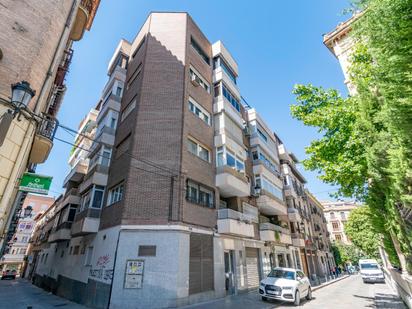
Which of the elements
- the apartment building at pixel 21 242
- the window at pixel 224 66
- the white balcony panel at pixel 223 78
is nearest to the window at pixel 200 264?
the white balcony panel at pixel 223 78

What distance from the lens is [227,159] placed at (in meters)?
16.2

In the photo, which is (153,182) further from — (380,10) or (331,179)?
(380,10)

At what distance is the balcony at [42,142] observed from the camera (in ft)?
29.8

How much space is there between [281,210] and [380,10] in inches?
791

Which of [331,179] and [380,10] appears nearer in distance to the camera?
[380,10]

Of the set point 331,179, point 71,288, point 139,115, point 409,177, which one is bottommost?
point 71,288

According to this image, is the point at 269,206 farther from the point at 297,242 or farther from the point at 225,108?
the point at 225,108

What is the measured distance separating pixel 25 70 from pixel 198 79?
11.8 meters

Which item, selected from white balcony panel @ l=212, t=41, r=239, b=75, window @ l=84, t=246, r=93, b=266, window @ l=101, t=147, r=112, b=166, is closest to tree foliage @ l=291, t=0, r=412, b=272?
white balcony panel @ l=212, t=41, r=239, b=75

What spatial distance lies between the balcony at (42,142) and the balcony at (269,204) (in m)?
16.1

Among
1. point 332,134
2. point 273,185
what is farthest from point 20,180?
point 273,185

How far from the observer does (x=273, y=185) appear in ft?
77.0

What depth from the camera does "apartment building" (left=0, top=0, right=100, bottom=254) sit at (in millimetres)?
6633

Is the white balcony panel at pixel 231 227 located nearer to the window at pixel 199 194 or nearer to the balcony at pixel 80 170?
the window at pixel 199 194
